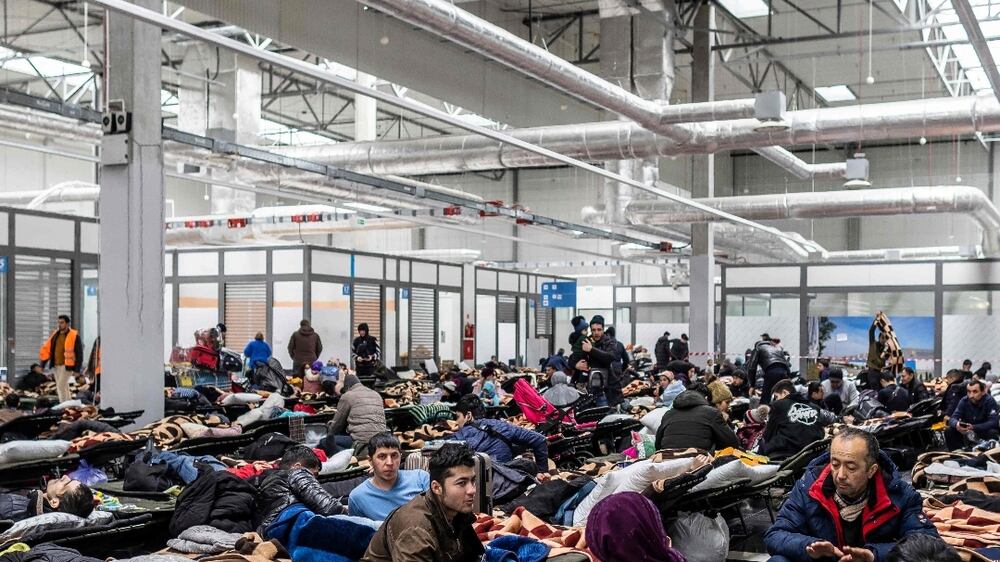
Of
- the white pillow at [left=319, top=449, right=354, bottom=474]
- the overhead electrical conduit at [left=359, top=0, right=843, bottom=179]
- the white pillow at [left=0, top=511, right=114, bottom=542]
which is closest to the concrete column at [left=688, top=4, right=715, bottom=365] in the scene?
the overhead electrical conduit at [left=359, top=0, right=843, bottom=179]

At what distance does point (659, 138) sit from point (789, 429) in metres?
8.42

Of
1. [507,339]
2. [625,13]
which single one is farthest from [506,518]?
[507,339]

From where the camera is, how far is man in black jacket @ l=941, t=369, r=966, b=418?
12.0 m

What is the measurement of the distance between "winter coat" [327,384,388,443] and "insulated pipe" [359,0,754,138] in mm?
3424

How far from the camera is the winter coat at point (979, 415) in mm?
11031

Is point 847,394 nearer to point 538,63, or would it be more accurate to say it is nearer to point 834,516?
point 538,63

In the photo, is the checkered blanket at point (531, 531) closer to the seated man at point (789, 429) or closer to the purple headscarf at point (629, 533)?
the purple headscarf at point (629, 533)

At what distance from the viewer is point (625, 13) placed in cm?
1777

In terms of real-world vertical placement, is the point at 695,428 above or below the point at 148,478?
above

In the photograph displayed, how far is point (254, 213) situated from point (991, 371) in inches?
619

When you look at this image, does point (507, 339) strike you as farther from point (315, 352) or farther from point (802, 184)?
point (315, 352)

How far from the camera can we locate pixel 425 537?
403 centimetres

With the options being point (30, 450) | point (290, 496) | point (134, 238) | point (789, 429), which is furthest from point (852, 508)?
point (134, 238)

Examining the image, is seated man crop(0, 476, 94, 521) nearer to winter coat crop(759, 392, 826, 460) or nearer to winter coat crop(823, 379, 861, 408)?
winter coat crop(759, 392, 826, 460)
